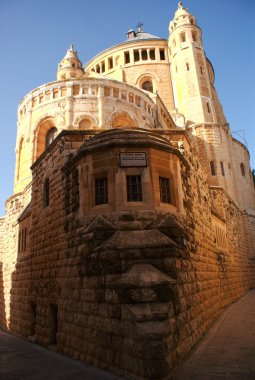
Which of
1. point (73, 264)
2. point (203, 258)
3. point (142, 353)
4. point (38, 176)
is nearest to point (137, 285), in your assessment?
point (142, 353)

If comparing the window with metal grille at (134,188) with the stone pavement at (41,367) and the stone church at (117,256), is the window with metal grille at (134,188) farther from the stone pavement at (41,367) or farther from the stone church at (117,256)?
the stone pavement at (41,367)

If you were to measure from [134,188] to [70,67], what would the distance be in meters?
28.6

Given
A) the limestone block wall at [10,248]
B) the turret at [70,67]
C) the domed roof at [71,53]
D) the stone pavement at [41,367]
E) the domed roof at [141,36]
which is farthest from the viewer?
the domed roof at [141,36]

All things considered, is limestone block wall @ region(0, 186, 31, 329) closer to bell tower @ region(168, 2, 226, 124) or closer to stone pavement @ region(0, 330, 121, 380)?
stone pavement @ region(0, 330, 121, 380)

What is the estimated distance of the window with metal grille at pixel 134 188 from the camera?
694cm

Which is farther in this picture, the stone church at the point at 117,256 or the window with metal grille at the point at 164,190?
the window with metal grille at the point at 164,190

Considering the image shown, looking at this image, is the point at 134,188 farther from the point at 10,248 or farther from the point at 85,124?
the point at 85,124

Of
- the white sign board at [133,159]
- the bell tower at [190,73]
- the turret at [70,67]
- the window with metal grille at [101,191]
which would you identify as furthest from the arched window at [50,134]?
the white sign board at [133,159]

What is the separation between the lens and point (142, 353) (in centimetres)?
510

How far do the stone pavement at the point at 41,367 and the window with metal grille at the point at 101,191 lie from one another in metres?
3.59

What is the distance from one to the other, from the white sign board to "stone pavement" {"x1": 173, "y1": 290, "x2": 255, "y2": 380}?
443 cm

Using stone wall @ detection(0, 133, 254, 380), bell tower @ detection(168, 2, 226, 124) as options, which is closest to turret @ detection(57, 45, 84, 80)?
bell tower @ detection(168, 2, 226, 124)

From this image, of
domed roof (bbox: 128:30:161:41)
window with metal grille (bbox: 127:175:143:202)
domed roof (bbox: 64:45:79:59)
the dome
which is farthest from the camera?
domed roof (bbox: 128:30:161:41)

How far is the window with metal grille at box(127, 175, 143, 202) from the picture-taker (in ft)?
22.8
